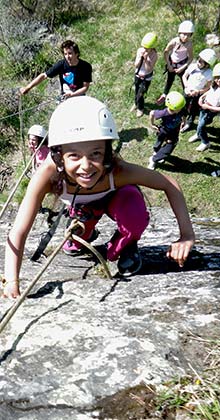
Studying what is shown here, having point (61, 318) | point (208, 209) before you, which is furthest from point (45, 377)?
point (208, 209)

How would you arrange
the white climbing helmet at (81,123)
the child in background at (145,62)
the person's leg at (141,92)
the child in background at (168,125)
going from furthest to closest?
the person's leg at (141,92) < the child in background at (145,62) < the child in background at (168,125) < the white climbing helmet at (81,123)

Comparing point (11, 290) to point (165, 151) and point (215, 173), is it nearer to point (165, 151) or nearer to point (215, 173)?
point (165, 151)

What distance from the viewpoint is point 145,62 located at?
30.7 feet

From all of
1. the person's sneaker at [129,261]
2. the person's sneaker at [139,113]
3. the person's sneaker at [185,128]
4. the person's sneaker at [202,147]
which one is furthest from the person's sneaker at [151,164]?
the person's sneaker at [129,261]

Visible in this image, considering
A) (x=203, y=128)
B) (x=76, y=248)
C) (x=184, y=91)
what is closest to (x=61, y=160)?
(x=76, y=248)

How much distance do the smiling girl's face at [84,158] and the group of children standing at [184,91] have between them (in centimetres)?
505

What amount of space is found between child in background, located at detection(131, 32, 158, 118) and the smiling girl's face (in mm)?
6551

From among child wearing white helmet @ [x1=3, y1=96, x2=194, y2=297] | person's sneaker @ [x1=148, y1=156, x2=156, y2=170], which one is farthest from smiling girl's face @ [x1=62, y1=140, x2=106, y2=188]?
person's sneaker @ [x1=148, y1=156, x2=156, y2=170]

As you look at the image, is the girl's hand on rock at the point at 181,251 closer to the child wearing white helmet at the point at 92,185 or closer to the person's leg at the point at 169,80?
the child wearing white helmet at the point at 92,185

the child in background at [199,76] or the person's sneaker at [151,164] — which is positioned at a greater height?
the child in background at [199,76]

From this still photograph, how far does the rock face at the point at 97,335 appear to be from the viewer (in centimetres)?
218

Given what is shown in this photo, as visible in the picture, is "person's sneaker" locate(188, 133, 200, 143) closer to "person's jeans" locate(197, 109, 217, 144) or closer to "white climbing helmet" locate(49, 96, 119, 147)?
"person's jeans" locate(197, 109, 217, 144)

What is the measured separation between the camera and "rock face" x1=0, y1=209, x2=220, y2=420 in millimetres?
2184

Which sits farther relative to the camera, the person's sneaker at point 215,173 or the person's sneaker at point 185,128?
the person's sneaker at point 185,128
